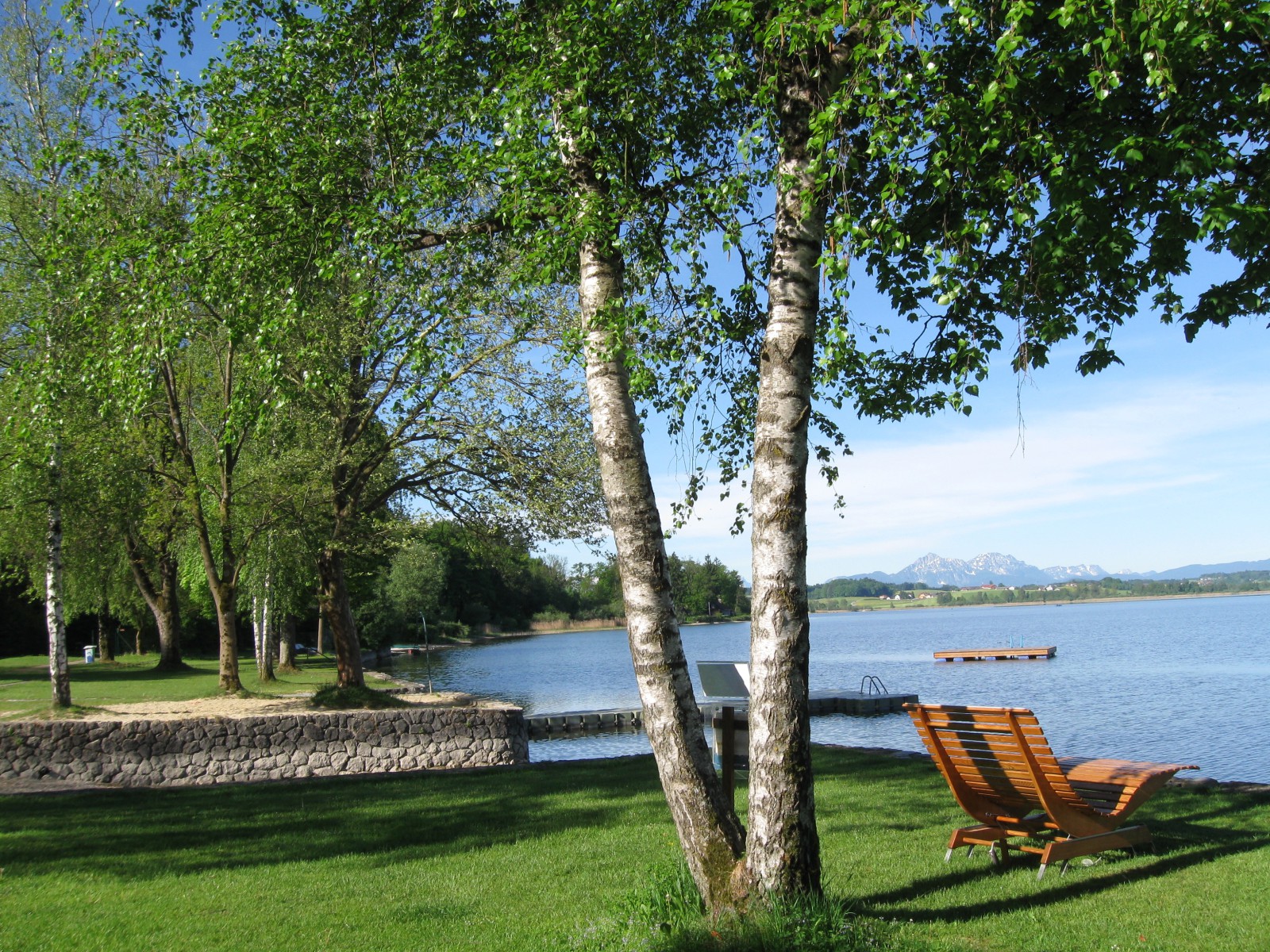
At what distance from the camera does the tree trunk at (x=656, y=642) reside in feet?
16.1

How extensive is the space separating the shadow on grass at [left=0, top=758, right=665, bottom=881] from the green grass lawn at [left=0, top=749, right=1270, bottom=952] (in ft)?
0.11

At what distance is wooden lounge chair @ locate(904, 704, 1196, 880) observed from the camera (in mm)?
6059

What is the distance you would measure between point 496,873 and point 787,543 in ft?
11.7

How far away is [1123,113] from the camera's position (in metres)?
5.82

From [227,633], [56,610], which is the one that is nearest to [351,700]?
[227,633]

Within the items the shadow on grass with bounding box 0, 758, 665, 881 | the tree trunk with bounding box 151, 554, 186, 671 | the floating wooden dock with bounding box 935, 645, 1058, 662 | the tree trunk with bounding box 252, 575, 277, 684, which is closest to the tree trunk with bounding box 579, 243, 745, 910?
the shadow on grass with bounding box 0, 758, 665, 881

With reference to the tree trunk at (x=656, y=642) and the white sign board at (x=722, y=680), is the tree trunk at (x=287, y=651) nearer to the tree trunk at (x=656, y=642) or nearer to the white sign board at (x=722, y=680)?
the white sign board at (x=722, y=680)

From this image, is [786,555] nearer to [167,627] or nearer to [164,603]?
[167,627]

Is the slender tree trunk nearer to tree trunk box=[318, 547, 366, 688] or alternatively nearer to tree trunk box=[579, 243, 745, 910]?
tree trunk box=[579, 243, 745, 910]

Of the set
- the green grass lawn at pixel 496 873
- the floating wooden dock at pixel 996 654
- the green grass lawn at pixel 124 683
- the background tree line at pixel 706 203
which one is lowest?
the floating wooden dock at pixel 996 654

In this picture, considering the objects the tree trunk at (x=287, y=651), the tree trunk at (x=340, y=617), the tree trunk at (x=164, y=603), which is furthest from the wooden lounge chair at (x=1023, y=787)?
the tree trunk at (x=287, y=651)

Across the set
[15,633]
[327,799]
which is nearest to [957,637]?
[15,633]

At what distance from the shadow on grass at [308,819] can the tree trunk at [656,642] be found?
3249mm

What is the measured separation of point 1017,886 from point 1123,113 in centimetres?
470
